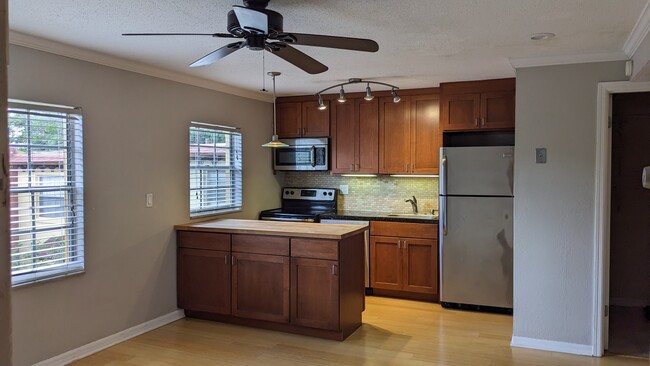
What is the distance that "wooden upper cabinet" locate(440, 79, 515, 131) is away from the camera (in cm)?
459

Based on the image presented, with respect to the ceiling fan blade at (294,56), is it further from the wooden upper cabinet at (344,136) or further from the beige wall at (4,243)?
the wooden upper cabinet at (344,136)

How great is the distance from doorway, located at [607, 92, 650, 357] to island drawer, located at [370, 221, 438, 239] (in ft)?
5.90

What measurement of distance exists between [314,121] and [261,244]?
1.99m

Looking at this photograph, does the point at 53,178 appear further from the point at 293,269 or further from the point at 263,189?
the point at 263,189

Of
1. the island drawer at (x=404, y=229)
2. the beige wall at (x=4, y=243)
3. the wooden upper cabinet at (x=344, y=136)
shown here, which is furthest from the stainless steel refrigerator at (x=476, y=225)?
the beige wall at (x=4, y=243)

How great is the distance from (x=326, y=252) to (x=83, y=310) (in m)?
1.82

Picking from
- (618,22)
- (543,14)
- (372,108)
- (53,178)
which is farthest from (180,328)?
(618,22)

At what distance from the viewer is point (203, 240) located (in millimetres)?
4336

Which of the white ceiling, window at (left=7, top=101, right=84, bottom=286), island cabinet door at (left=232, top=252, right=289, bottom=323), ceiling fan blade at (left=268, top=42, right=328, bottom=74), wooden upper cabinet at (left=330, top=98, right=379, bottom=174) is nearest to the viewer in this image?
ceiling fan blade at (left=268, top=42, right=328, bottom=74)

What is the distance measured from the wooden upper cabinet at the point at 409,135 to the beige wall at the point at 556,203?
139 centimetres

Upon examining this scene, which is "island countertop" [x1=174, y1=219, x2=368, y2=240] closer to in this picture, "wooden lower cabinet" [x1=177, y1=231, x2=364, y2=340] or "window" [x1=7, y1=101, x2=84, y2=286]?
"wooden lower cabinet" [x1=177, y1=231, x2=364, y2=340]

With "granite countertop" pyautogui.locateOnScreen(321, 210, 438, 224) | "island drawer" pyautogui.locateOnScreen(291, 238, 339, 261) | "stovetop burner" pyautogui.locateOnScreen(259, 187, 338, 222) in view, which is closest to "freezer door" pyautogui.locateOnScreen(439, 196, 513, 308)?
"granite countertop" pyautogui.locateOnScreen(321, 210, 438, 224)

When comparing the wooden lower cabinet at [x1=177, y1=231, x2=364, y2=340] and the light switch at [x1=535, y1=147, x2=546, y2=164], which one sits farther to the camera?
the wooden lower cabinet at [x1=177, y1=231, x2=364, y2=340]

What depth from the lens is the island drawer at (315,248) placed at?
3.83 meters
